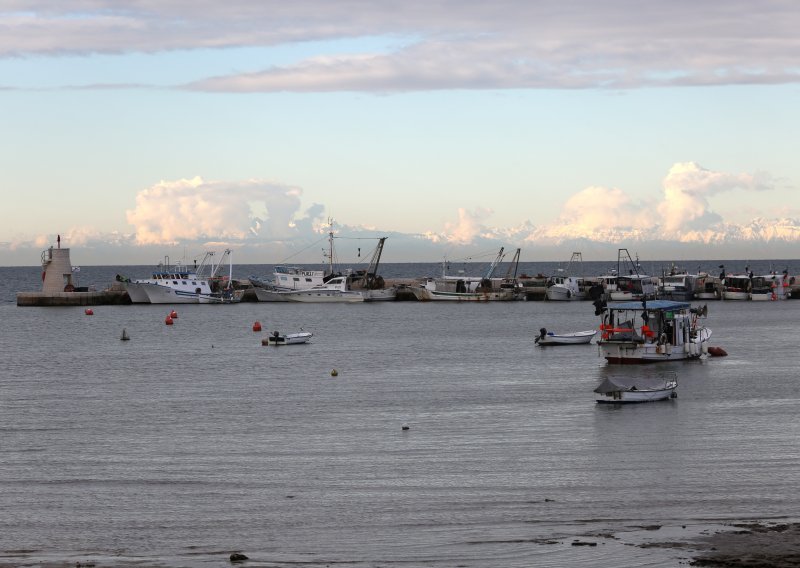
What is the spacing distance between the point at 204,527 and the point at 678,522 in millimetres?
11921

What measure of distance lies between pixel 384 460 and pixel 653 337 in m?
35.6

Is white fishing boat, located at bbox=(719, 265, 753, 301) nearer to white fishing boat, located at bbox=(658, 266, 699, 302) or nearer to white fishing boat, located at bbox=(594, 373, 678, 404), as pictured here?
white fishing boat, located at bbox=(658, 266, 699, 302)

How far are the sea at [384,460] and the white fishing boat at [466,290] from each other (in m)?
81.4

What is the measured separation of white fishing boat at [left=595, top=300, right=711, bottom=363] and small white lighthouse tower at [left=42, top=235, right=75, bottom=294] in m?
91.8

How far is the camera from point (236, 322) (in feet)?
401

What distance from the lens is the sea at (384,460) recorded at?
27.2 meters

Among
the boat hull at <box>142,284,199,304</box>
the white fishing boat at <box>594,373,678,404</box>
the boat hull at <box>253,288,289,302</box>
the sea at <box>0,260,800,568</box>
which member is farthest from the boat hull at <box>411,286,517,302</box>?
the white fishing boat at <box>594,373,678,404</box>

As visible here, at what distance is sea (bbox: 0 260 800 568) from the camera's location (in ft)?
89.4

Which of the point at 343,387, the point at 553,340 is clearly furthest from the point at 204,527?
the point at 553,340

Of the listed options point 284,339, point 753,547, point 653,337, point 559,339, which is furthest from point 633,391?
point 284,339

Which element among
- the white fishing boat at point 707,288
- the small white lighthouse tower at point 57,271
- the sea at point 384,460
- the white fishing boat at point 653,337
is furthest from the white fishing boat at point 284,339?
the white fishing boat at point 707,288

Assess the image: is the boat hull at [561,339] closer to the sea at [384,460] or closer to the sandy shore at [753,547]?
the sea at [384,460]

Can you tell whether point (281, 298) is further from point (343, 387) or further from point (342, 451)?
point (342, 451)

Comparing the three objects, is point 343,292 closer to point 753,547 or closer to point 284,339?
point 284,339
